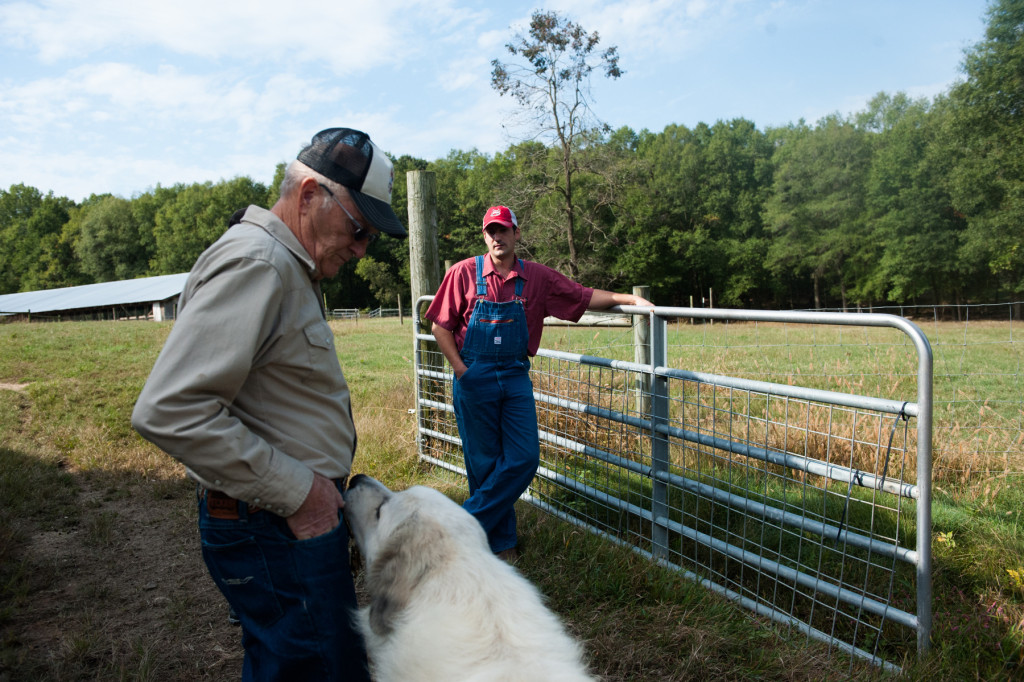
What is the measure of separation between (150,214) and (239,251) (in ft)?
306

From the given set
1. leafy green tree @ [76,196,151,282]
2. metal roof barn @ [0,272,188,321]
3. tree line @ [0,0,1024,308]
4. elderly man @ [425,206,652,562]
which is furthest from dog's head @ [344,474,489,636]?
leafy green tree @ [76,196,151,282]

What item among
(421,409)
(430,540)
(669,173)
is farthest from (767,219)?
(430,540)

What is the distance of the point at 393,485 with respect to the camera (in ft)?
19.8

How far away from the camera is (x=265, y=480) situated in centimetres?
164

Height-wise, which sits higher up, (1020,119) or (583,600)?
(1020,119)

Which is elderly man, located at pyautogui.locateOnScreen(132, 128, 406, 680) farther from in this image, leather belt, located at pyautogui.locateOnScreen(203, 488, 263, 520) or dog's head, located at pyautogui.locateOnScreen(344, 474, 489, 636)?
dog's head, located at pyautogui.locateOnScreen(344, 474, 489, 636)

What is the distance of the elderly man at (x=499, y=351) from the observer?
4.23m

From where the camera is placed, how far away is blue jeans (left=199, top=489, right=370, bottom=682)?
1.79 meters

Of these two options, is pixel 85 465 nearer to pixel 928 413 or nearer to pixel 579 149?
pixel 928 413

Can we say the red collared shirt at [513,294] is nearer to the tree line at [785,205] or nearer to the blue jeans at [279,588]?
the blue jeans at [279,588]

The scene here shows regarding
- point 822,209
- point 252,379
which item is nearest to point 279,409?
point 252,379

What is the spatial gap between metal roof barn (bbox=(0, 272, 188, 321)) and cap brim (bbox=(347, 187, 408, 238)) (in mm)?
52284

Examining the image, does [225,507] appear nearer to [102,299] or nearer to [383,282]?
[383,282]

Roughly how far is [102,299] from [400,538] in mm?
60356
